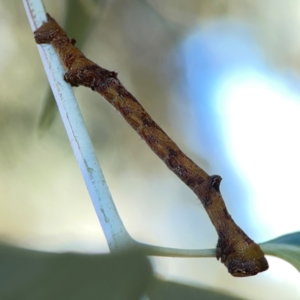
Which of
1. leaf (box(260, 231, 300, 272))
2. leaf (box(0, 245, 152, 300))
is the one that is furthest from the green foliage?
leaf (box(260, 231, 300, 272))

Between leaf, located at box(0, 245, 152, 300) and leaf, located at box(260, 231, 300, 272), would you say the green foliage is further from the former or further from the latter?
leaf, located at box(260, 231, 300, 272)

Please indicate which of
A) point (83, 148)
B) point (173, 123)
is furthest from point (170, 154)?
point (173, 123)

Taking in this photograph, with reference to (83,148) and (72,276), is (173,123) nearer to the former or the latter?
(83,148)

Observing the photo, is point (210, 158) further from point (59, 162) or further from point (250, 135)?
point (59, 162)

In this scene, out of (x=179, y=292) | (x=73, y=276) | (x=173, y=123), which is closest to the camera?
(x=73, y=276)

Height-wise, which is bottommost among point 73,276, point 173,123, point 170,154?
point 73,276

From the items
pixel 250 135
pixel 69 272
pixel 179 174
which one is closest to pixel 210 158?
pixel 250 135
